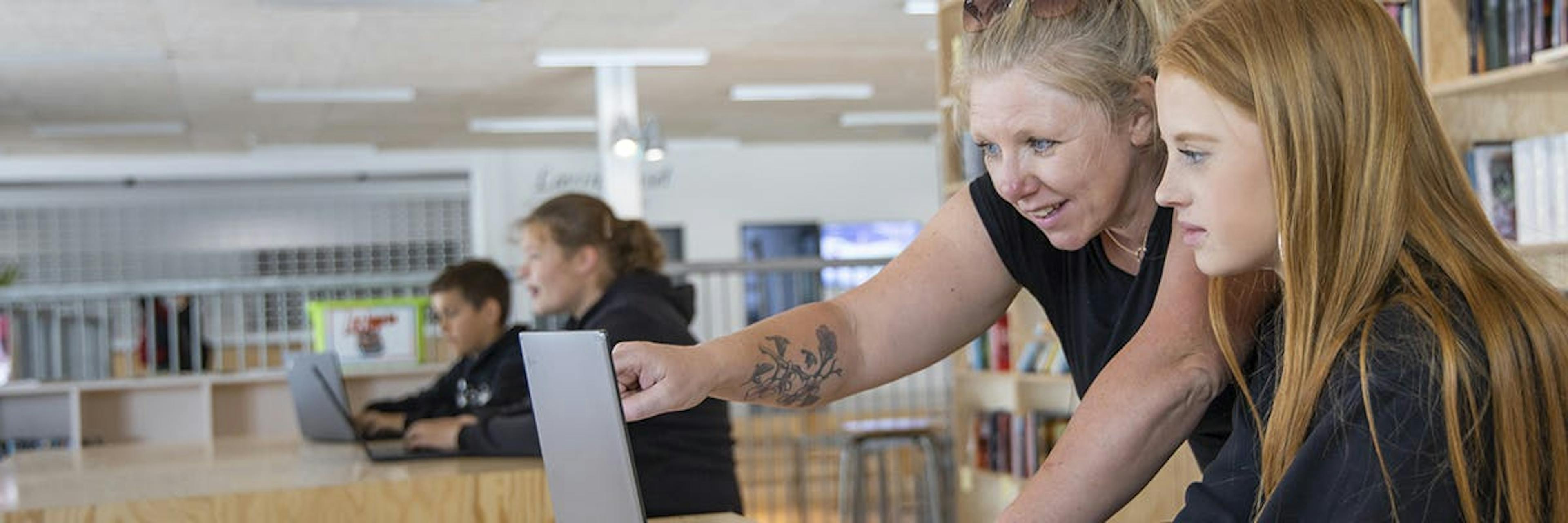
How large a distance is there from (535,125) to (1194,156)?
11809mm

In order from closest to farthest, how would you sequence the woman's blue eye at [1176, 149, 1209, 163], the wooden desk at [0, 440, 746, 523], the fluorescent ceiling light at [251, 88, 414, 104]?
the woman's blue eye at [1176, 149, 1209, 163], the wooden desk at [0, 440, 746, 523], the fluorescent ceiling light at [251, 88, 414, 104]

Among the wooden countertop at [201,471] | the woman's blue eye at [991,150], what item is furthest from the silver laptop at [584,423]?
the wooden countertop at [201,471]

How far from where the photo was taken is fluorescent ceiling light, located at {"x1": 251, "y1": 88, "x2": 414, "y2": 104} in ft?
34.0

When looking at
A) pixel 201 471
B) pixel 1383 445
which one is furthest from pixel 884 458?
pixel 1383 445

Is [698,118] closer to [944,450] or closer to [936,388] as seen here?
[936,388]

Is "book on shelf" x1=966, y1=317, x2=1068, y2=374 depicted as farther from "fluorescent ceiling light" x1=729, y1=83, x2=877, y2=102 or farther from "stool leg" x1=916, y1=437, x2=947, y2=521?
"fluorescent ceiling light" x1=729, y1=83, x2=877, y2=102

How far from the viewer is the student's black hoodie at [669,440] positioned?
2645 mm

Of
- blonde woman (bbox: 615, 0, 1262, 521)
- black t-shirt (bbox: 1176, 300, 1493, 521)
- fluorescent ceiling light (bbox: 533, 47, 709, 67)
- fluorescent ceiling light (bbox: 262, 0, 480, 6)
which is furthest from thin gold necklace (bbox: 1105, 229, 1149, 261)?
fluorescent ceiling light (bbox: 533, 47, 709, 67)

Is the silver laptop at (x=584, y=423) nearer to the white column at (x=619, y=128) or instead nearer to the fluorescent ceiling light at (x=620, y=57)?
the fluorescent ceiling light at (x=620, y=57)

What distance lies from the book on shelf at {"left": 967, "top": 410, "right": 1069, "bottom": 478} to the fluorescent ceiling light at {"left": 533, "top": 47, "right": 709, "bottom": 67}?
4.09m

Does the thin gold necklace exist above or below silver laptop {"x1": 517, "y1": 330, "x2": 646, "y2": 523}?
above

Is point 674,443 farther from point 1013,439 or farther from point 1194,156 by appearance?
point 1013,439

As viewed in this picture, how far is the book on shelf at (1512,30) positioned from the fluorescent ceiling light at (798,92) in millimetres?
7784

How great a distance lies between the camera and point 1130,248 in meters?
1.48
